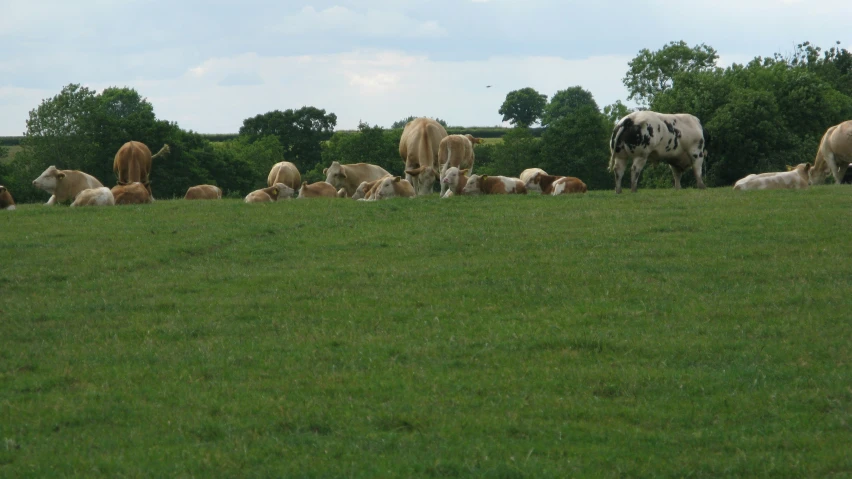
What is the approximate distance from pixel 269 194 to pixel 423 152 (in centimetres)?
505

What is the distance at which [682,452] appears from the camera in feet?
23.3

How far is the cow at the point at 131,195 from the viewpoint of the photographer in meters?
26.8

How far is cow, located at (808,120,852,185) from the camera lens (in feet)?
98.8

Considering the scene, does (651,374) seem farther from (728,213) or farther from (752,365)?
(728,213)

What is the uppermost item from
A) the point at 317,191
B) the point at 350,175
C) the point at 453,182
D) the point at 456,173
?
the point at 456,173

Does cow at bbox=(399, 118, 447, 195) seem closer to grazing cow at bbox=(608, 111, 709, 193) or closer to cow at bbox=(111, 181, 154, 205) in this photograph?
grazing cow at bbox=(608, 111, 709, 193)

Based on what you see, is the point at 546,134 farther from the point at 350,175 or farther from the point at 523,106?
the point at 523,106

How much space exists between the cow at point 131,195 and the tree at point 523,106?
13204cm

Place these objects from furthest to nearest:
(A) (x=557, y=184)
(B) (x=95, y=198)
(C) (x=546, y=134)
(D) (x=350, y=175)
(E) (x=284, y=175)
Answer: (C) (x=546, y=134) < (E) (x=284, y=175) < (D) (x=350, y=175) < (A) (x=557, y=184) < (B) (x=95, y=198)

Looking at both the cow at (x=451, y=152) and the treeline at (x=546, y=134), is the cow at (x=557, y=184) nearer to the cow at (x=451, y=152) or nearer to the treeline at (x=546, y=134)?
the cow at (x=451, y=152)

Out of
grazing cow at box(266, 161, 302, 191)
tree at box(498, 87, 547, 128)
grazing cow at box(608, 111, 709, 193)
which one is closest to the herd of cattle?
grazing cow at box(608, 111, 709, 193)

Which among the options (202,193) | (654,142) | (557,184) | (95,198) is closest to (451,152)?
(557,184)

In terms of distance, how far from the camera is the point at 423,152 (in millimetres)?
30641

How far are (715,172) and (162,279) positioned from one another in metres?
38.2
